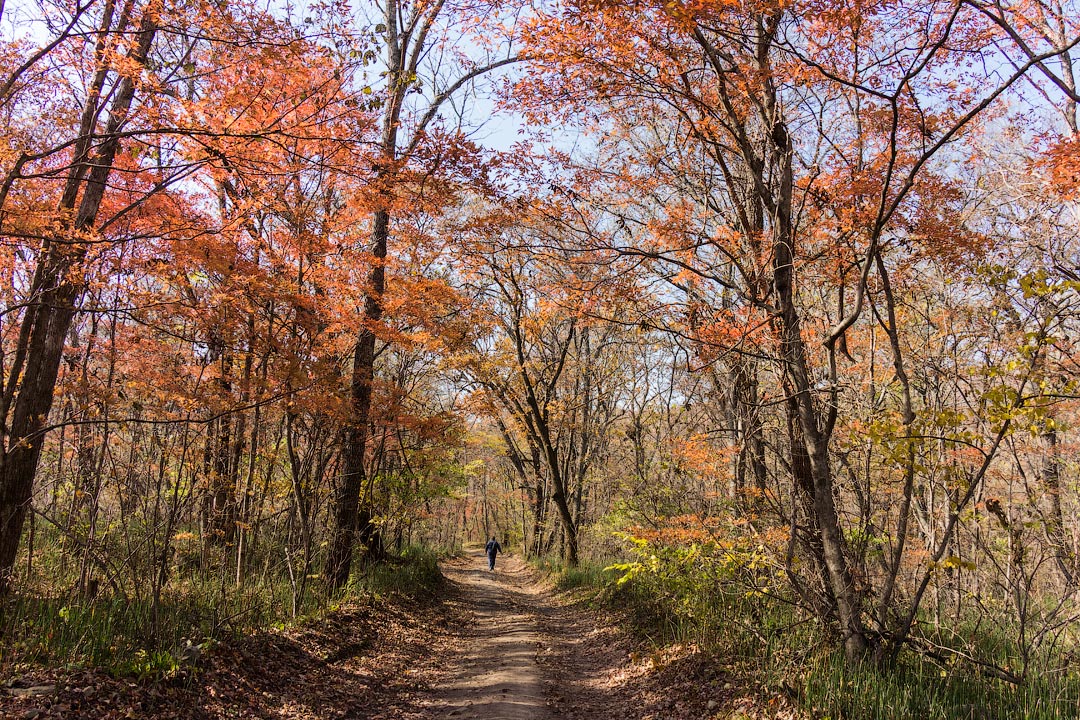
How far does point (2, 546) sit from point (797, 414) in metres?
7.89

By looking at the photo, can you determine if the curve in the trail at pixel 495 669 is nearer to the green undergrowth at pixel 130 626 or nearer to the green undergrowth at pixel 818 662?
the green undergrowth at pixel 818 662

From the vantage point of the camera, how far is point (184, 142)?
6129 millimetres

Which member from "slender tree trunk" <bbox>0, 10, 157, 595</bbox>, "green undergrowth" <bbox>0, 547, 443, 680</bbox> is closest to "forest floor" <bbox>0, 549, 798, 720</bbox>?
"green undergrowth" <bbox>0, 547, 443, 680</bbox>

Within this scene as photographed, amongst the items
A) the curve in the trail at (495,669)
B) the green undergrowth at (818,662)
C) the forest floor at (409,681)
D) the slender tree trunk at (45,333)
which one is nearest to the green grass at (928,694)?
the green undergrowth at (818,662)

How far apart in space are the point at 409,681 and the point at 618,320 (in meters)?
4.56

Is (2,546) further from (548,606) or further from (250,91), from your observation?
(548,606)

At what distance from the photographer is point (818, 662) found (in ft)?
15.3

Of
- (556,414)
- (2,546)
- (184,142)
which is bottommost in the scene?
(2,546)

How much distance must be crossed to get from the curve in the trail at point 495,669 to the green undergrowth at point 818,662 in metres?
1.77

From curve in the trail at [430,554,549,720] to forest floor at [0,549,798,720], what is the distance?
0.03 metres

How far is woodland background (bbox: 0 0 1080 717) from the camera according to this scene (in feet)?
15.3

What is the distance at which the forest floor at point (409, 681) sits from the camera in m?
4.14

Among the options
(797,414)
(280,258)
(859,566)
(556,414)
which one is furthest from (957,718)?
(556,414)

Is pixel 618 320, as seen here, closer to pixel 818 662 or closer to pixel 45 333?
pixel 818 662
